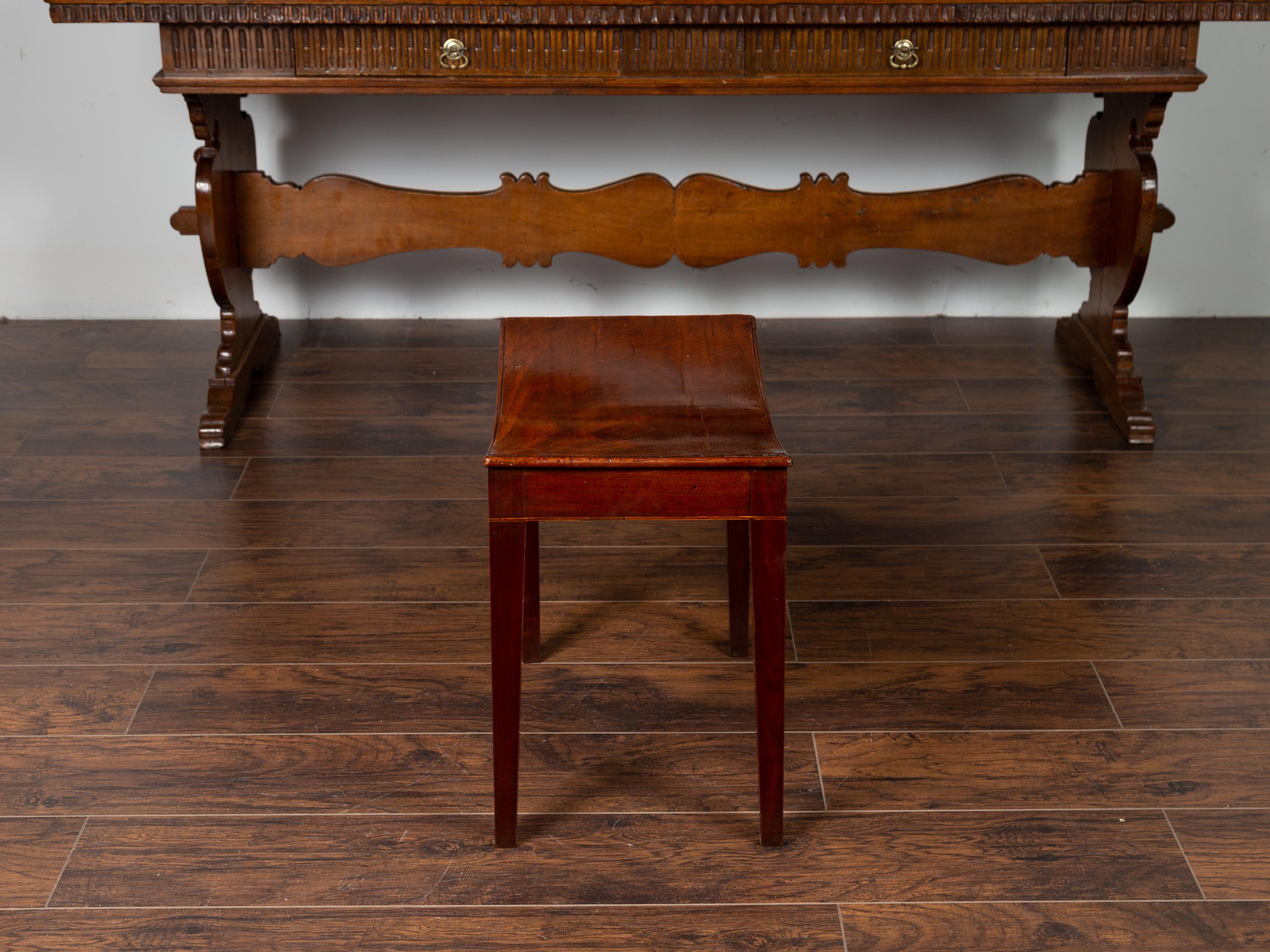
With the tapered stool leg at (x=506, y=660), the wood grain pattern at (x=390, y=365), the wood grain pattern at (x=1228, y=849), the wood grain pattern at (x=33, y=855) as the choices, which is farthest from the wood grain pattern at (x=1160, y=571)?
the wood grain pattern at (x=33, y=855)

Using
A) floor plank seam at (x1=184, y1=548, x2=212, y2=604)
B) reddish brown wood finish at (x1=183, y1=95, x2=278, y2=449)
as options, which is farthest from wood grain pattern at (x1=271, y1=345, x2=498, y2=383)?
floor plank seam at (x1=184, y1=548, x2=212, y2=604)

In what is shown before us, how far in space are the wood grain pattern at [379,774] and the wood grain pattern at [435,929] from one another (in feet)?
0.57

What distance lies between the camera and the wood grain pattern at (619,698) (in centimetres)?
185

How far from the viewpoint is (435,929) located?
1506mm

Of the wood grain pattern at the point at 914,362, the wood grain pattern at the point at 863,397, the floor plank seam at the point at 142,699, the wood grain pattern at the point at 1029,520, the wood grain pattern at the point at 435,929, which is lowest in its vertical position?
the wood grain pattern at the point at 435,929

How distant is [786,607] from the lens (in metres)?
2.15

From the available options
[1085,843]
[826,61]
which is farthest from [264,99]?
[1085,843]

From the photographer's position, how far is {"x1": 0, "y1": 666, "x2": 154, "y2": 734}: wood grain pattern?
6.02 ft

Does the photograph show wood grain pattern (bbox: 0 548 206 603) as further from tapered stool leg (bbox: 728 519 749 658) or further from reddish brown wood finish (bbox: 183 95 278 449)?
tapered stool leg (bbox: 728 519 749 658)

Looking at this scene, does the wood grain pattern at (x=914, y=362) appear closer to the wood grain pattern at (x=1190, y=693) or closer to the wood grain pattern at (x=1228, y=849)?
the wood grain pattern at (x=1190, y=693)

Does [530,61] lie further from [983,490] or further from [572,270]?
[983,490]

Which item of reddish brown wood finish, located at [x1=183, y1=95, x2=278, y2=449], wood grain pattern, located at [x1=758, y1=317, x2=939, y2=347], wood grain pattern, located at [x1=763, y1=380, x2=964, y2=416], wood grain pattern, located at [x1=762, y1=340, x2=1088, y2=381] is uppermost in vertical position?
reddish brown wood finish, located at [x1=183, y1=95, x2=278, y2=449]

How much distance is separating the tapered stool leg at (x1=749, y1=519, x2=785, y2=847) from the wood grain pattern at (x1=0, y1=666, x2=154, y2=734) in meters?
0.87

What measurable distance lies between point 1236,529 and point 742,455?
127 centimetres
